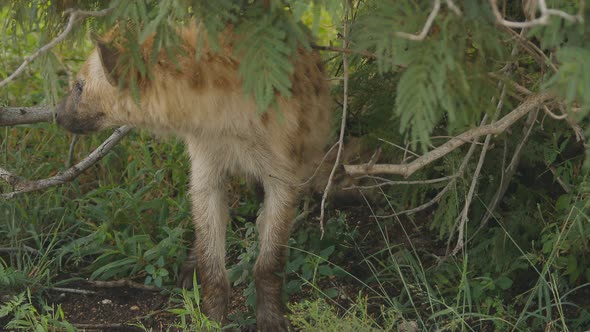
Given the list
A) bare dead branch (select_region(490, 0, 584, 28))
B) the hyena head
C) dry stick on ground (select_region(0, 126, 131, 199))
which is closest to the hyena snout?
the hyena head

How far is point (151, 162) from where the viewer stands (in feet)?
17.4

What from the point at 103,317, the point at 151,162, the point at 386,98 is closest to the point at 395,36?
the point at 386,98

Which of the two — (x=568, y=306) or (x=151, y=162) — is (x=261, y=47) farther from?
(x=151, y=162)

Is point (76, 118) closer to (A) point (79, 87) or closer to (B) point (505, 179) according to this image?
(A) point (79, 87)

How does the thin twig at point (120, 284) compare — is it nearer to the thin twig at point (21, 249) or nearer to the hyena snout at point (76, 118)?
the thin twig at point (21, 249)

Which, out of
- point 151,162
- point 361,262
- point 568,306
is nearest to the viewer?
point 568,306

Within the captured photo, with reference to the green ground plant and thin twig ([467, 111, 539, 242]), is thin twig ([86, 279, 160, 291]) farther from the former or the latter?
thin twig ([467, 111, 539, 242])

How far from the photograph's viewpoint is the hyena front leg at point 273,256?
167 inches

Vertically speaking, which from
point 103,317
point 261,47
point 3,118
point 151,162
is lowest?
point 103,317

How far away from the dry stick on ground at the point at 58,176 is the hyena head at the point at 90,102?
1.11 ft

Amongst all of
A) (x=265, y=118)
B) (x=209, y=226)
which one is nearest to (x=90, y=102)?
(x=265, y=118)


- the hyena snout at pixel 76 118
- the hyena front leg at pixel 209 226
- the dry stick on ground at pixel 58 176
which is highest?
the hyena snout at pixel 76 118

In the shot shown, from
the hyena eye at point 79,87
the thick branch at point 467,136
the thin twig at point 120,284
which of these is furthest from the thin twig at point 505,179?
the hyena eye at point 79,87

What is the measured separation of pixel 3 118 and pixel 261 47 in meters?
2.10
